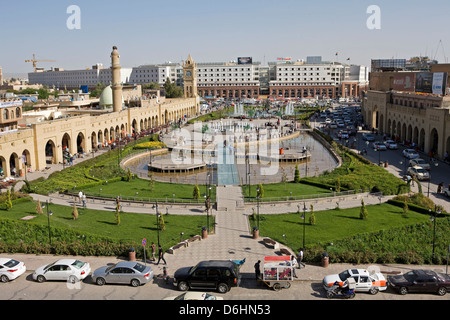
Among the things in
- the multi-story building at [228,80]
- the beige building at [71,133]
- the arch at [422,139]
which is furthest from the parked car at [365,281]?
the multi-story building at [228,80]

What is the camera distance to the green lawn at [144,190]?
28.4m

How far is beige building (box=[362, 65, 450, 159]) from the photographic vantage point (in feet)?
130

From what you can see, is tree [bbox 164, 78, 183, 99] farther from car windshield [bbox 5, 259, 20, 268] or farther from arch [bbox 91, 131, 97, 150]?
car windshield [bbox 5, 259, 20, 268]

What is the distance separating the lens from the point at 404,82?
5541 cm

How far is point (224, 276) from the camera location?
15820 millimetres

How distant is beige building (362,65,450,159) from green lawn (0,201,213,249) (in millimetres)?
25560

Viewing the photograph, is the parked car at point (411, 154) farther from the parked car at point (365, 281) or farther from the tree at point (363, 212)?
the parked car at point (365, 281)

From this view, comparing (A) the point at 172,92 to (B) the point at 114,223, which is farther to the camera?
(A) the point at 172,92

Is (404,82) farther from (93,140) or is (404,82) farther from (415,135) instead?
(93,140)

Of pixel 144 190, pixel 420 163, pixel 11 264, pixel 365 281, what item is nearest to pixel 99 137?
pixel 144 190

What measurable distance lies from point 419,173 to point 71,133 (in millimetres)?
31427

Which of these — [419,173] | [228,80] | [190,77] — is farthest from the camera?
[228,80]
